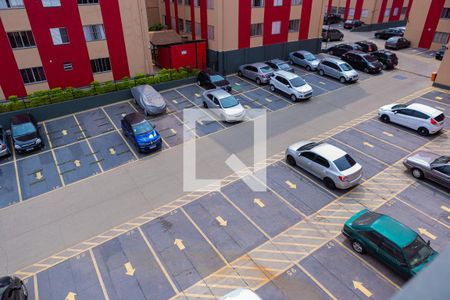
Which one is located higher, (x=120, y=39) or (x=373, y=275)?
(x=120, y=39)

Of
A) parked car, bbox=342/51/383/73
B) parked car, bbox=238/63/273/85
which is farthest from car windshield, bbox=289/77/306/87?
parked car, bbox=342/51/383/73

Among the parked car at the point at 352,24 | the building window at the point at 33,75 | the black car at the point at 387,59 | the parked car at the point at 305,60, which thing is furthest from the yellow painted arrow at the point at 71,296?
the parked car at the point at 352,24

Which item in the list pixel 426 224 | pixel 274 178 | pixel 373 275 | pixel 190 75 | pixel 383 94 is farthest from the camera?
pixel 190 75

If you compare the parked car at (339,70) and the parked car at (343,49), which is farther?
the parked car at (343,49)

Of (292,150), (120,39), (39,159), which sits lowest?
(39,159)

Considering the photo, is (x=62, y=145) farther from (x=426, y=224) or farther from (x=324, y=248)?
(x=426, y=224)

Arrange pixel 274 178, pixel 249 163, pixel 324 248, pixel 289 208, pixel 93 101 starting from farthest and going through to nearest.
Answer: pixel 93 101
pixel 249 163
pixel 274 178
pixel 289 208
pixel 324 248

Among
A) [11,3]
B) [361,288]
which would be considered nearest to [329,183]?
[361,288]

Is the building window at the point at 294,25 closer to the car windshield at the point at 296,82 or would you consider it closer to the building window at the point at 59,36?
the car windshield at the point at 296,82

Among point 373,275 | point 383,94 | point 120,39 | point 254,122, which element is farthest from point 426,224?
point 120,39
